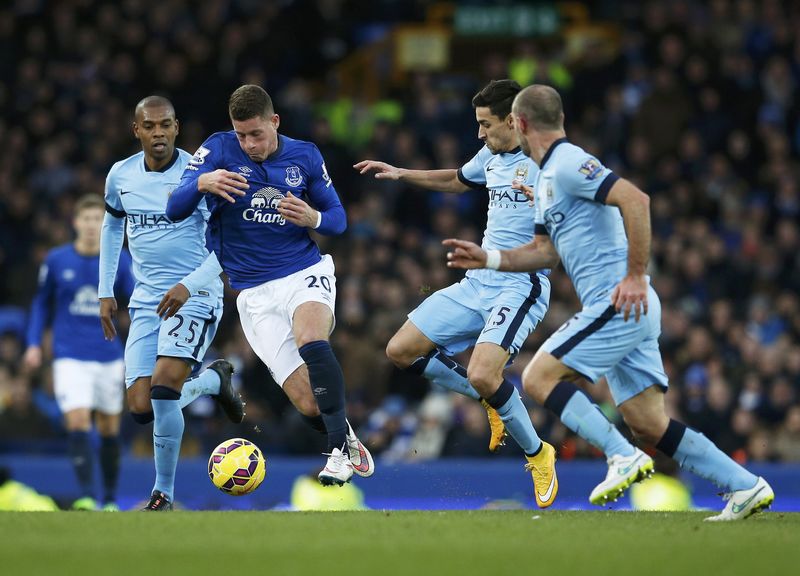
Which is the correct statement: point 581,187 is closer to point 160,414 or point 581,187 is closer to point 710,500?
point 160,414

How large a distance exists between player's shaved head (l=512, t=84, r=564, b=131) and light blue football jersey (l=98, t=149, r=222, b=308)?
2570mm

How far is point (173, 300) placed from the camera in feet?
28.0

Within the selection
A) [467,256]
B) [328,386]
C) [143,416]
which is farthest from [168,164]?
[467,256]

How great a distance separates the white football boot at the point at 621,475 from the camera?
7.13m

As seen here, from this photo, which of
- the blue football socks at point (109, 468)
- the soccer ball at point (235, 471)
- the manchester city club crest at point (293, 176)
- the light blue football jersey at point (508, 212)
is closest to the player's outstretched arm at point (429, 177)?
the light blue football jersey at point (508, 212)

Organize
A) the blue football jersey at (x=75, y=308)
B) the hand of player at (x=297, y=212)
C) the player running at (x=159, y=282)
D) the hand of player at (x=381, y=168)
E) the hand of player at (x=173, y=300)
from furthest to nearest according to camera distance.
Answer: the blue football jersey at (x=75, y=308) → the hand of player at (x=381, y=168) → the player running at (x=159, y=282) → the hand of player at (x=173, y=300) → the hand of player at (x=297, y=212)

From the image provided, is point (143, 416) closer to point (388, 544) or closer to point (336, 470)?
point (336, 470)

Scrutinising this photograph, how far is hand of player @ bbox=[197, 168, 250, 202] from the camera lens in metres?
8.29

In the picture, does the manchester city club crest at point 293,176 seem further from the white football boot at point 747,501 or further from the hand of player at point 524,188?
the white football boot at point 747,501

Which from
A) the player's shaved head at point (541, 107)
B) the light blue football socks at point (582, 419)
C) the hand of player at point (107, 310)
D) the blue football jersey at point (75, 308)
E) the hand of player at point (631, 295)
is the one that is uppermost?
the player's shaved head at point (541, 107)

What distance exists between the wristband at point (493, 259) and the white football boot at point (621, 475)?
1.18 m

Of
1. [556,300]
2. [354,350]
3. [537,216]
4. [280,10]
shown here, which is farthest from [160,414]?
[280,10]

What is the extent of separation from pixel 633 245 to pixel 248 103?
8.77ft

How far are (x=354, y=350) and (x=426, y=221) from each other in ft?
9.37
